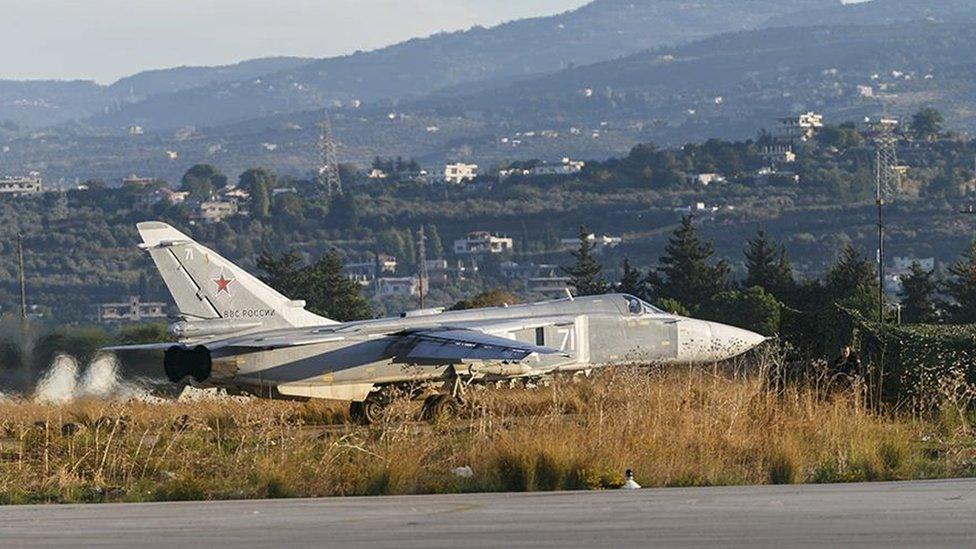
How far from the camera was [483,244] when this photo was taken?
183250 mm

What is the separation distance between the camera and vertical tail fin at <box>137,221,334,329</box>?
99.4 feet

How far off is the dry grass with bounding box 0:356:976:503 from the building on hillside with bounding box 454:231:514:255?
510 feet

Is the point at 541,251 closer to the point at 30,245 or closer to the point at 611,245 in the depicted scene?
the point at 611,245

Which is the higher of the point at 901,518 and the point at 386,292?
the point at 901,518

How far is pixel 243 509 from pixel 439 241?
174 m

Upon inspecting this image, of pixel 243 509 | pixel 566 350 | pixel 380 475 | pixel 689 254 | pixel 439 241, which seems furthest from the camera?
pixel 439 241

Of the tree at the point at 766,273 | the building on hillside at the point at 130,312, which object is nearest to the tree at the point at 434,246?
the building on hillside at the point at 130,312

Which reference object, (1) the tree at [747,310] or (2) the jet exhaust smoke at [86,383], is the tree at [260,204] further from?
(2) the jet exhaust smoke at [86,383]

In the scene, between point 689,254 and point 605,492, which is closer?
point 605,492

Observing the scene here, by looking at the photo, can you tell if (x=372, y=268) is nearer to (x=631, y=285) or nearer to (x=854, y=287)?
(x=631, y=285)

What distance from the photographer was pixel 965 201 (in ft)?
645

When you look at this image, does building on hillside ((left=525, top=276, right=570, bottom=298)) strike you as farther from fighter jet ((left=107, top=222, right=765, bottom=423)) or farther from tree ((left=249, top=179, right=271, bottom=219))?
fighter jet ((left=107, top=222, right=765, bottom=423))

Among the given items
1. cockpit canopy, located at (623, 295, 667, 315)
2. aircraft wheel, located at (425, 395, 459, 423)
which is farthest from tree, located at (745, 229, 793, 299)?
aircraft wheel, located at (425, 395, 459, 423)

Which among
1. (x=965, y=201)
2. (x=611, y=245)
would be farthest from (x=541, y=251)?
(x=965, y=201)
